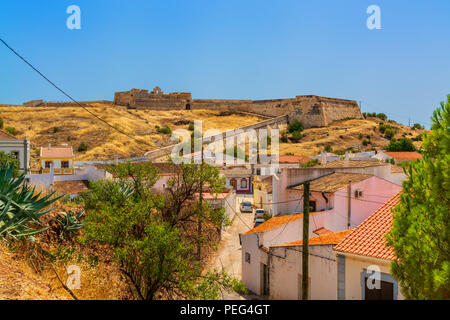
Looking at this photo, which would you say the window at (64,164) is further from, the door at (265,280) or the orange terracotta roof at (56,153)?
the door at (265,280)

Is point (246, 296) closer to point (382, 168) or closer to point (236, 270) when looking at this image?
point (236, 270)

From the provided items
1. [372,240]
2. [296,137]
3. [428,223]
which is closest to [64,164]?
[372,240]

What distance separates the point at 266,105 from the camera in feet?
259

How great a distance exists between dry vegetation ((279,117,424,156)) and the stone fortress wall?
3.59 m

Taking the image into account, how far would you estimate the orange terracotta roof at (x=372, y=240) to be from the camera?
8523 mm

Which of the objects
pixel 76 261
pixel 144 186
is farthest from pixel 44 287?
pixel 144 186

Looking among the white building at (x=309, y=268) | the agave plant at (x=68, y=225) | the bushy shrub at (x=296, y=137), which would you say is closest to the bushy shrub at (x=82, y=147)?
the bushy shrub at (x=296, y=137)

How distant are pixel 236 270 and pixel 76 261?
28.3 ft

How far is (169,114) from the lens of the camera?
75562 millimetres

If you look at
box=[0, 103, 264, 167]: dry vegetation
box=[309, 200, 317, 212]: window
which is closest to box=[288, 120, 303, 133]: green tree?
box=[0, 103, 264, 167]: dry vegetation

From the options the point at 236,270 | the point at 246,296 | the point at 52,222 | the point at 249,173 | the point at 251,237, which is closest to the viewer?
the point at 52,222

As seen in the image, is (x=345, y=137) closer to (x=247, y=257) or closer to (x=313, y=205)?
(x=313, y=205)

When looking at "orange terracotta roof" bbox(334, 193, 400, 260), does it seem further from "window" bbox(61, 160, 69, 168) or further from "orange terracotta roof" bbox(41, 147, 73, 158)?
"orange terracotta roof" bbox(41, 147, 73, 158)

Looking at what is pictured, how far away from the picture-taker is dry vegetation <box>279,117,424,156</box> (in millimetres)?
55906
